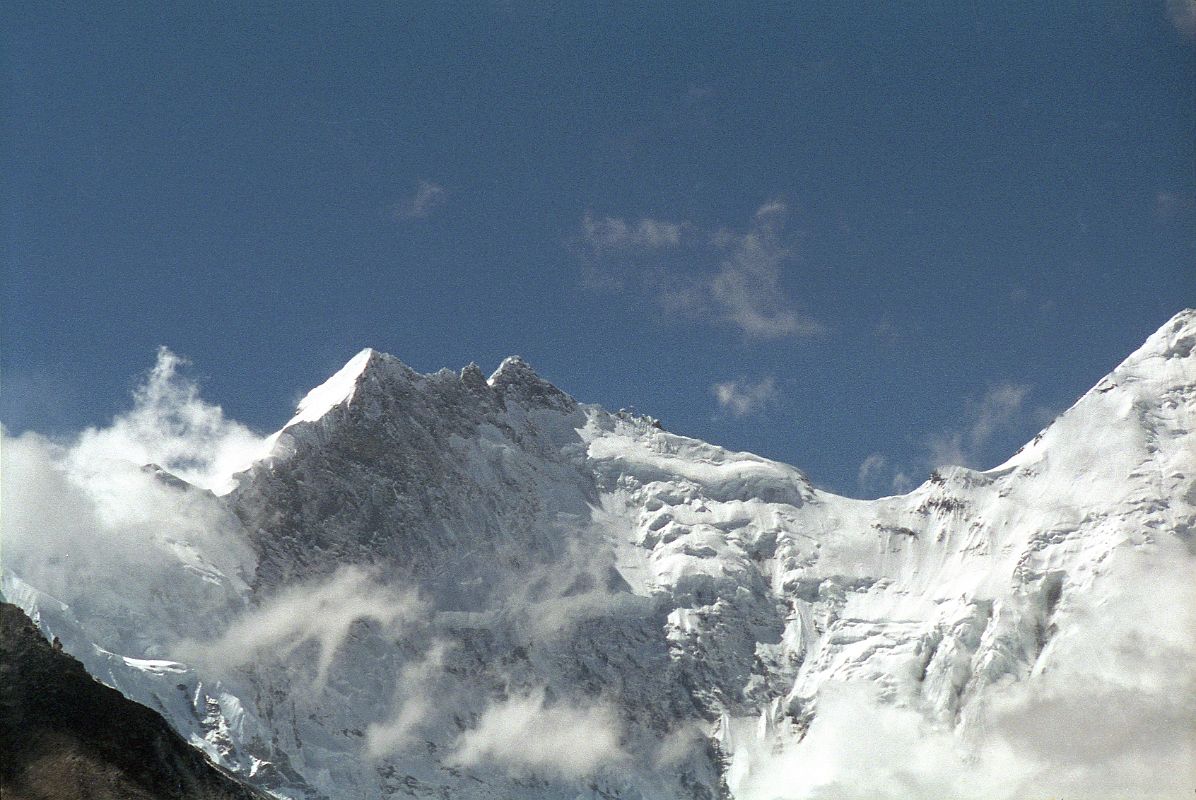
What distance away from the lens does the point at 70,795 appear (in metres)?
128

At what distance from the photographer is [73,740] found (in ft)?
435

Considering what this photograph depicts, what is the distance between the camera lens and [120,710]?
13875 cm

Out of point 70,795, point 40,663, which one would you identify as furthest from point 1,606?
point 70,795

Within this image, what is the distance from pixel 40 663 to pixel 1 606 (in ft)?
16.5

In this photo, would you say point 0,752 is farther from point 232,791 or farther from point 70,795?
point 232,791

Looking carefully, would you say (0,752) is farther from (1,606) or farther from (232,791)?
(232,791)

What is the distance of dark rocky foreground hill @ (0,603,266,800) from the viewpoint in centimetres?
12888

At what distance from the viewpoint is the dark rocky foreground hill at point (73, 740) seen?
423 ft

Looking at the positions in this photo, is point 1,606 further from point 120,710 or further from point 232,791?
point 232,791

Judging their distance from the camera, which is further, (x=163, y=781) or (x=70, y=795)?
(x=163, y=781)

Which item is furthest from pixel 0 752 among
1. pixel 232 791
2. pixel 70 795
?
pixel 232 791

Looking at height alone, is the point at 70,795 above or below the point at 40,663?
below

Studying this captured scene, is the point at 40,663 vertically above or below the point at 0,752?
above

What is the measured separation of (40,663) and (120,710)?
6745 millimetres
